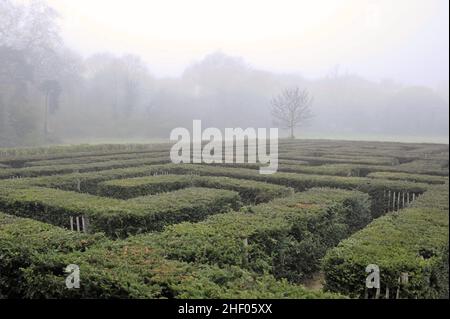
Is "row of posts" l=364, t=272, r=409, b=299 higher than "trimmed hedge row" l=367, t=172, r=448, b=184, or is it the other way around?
"trimmed hedge row" l=367, t=172, r=448, b=184

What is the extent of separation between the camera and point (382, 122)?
245ft

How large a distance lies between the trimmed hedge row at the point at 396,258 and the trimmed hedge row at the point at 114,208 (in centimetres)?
364

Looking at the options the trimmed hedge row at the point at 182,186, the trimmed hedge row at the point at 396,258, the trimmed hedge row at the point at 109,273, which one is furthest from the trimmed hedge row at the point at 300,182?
the trimmed hedge row at the point at 109,273

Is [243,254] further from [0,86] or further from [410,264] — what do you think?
[0,86]

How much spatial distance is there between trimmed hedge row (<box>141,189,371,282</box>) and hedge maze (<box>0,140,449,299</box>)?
2 cm

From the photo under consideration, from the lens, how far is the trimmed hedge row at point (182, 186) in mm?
11297

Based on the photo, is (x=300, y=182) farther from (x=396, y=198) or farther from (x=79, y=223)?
(x=79, y=223)

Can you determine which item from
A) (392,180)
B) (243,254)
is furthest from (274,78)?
(243,254)

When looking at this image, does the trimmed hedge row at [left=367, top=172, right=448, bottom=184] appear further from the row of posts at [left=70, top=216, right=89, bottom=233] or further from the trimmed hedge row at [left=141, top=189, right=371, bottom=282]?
the row of posts at [left=70, top=216, right=89, bottom=233]

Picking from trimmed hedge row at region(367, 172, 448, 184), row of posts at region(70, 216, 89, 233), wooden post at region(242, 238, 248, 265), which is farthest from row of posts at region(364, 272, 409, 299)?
trimmed hedge row at region(367, 172, 448, 184)

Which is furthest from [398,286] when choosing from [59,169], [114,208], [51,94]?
[51,94]

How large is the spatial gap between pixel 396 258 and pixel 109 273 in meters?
3.54

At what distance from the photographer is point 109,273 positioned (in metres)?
4.66

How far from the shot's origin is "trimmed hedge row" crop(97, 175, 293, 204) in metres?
11.3
